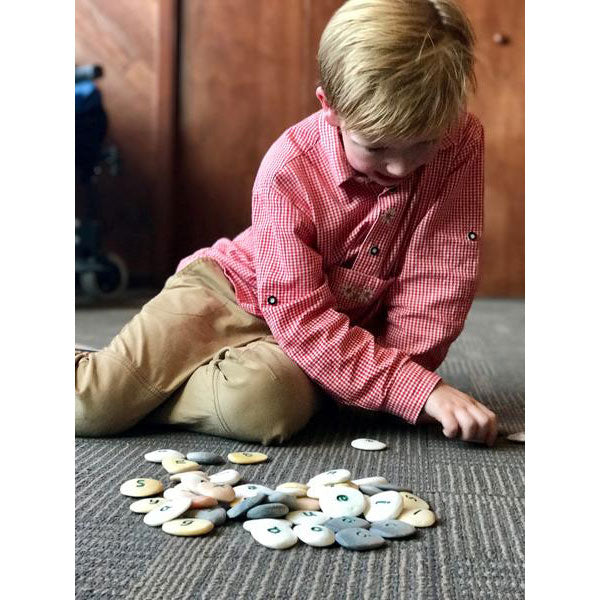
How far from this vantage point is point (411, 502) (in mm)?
754

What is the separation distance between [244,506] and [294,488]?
76mm

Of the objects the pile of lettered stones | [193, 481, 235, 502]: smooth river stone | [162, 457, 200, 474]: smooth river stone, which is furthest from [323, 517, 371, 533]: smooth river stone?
[162, 457, 200, 474]: smooth river stone

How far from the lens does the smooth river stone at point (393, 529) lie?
0.69 meters

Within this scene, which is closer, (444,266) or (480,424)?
(480,424)

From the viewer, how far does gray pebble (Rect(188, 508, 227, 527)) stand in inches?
28.0

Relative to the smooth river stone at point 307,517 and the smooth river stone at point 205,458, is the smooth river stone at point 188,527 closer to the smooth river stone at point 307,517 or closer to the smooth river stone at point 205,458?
the smooth river stone at point 307,517

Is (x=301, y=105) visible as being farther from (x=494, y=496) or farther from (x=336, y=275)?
(x=494, y=496)

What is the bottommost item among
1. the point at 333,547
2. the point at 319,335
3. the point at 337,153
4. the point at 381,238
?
the point at 333,547

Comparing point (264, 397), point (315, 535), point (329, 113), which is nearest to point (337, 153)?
point (329, 113)

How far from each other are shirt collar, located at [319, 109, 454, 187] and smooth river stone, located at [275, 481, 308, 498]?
0.41 meters

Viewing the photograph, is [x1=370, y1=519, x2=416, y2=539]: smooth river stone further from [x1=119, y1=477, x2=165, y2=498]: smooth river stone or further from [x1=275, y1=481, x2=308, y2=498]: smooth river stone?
[x1=119, y1=477, x2=165, y2=498]: smooth river stone

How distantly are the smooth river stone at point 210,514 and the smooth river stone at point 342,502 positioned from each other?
87mm

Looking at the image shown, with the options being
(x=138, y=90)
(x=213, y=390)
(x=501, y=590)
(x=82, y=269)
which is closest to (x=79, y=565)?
(x=501, y=590)

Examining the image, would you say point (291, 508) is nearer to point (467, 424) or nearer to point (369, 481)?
point (369, 481)
